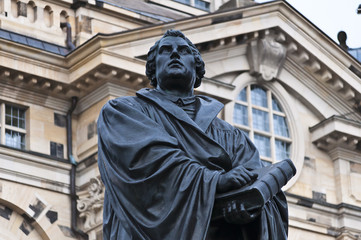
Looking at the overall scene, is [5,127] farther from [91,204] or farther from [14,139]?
[91,204]

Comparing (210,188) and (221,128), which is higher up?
(221,128)

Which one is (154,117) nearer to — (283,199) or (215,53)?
(283,199)

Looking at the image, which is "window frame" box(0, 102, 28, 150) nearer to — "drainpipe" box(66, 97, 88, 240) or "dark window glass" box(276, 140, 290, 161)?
"drainpipe" box(66, 97, 88, 240)

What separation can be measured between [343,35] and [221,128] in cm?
3129

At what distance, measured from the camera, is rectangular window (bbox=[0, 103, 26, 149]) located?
95.1ft

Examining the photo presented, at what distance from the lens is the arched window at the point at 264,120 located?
3209cm

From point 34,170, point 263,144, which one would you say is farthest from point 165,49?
point 263,144

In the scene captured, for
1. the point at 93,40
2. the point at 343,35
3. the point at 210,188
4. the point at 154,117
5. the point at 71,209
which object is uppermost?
the point at 343,35

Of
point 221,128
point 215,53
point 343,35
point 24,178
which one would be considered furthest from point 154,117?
point 343,35

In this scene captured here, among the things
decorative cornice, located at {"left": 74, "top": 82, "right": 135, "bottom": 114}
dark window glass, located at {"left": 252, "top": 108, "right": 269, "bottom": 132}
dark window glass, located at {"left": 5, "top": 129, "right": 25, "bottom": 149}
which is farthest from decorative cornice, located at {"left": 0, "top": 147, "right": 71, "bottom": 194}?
dark window glass, located at {"left": 252, "top": 108, "right": 269, "bottom": 132}

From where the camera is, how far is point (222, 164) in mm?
7070

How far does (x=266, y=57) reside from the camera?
1278 inches

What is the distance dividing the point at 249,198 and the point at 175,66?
88cm

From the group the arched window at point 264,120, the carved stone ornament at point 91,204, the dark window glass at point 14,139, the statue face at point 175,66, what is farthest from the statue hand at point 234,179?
the arched window at point 264,120
